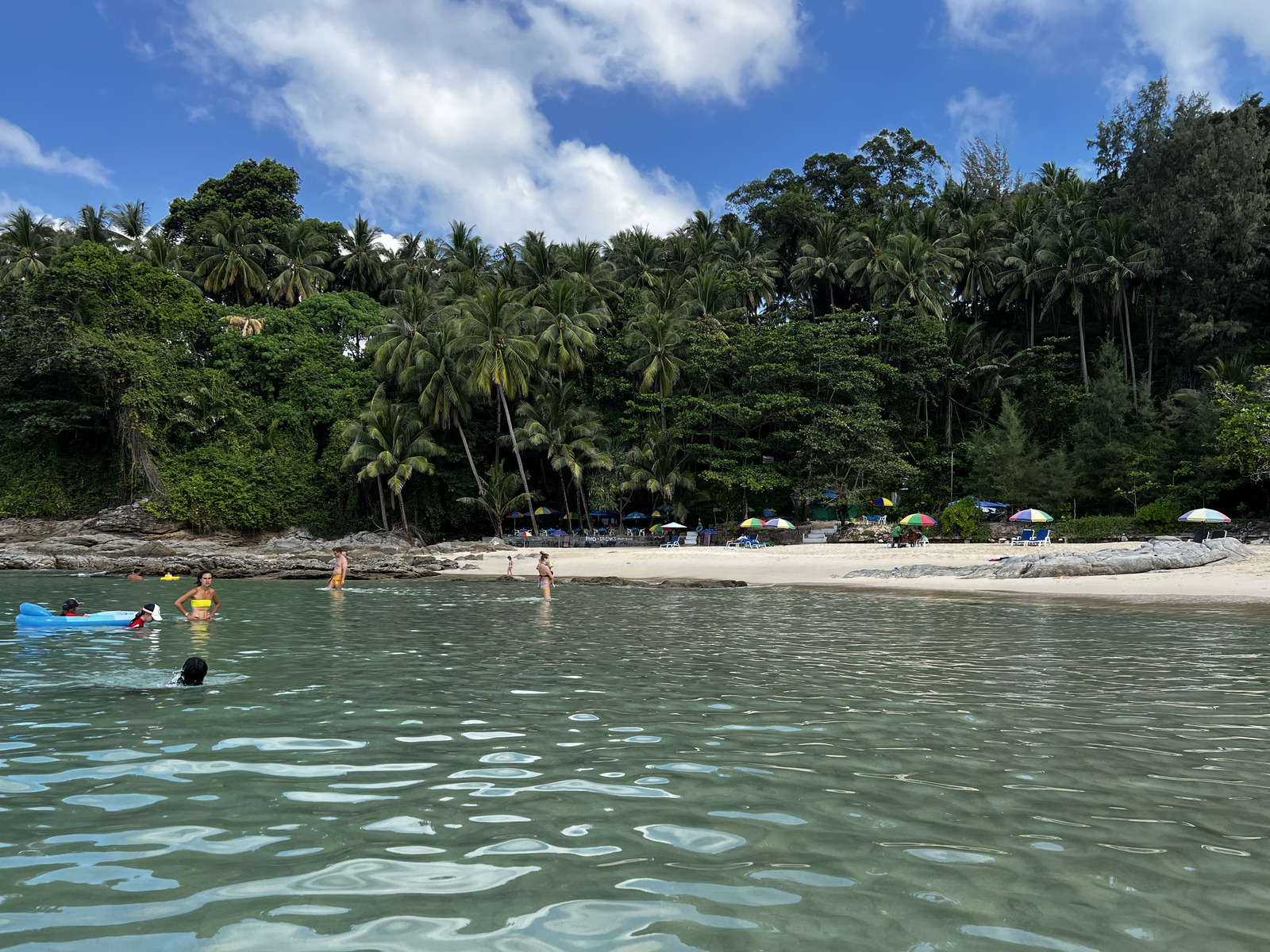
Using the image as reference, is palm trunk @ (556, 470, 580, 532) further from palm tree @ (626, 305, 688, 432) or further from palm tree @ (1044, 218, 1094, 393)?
palm tree @ (1044, 218, 1094, 393)

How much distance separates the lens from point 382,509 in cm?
4553

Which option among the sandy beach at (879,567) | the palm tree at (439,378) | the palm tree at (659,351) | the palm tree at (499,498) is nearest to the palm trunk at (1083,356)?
the sandy beach at (879,567)

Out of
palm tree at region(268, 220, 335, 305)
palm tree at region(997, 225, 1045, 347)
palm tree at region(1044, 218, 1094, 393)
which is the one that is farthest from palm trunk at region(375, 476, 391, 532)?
palm tree at region(1044, 218, 1094, 393)

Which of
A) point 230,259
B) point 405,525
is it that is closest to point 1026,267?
point 405,525

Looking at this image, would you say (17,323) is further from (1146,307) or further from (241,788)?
(1146,307)

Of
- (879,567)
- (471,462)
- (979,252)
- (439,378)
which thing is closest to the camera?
(879,567)

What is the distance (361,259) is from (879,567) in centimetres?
4622

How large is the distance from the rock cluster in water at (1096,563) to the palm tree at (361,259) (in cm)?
4640

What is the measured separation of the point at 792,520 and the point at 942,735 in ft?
136

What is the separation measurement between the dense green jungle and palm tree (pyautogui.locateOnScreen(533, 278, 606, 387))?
0.19m

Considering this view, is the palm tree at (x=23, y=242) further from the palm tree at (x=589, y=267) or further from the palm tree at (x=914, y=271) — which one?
the palm tree at (x=914, y=271)

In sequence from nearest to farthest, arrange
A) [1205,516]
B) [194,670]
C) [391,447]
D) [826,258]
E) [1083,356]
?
[194,670], [1205,516], [391,447], [1083,356], [826,258]

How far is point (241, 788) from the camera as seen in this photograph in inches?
204

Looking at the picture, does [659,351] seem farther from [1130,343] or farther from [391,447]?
[1130,343]
